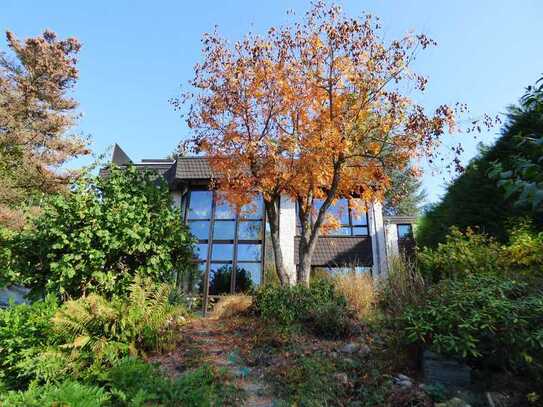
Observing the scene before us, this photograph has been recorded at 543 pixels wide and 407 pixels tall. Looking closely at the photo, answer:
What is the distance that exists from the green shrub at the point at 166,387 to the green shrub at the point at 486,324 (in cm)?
230

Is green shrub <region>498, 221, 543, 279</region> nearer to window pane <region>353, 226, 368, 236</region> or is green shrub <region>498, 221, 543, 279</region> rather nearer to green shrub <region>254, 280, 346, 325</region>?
green shrub <region>254, 280, 346, 325</region>

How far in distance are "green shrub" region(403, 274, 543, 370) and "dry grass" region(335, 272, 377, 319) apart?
2.86 metres

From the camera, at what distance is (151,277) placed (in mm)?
7117

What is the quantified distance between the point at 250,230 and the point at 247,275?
72.9 inches

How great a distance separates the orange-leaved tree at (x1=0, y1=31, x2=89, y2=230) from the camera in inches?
592

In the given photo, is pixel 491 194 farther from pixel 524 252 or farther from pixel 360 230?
pixel 360 230

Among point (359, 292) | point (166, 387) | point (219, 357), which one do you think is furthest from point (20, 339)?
point (359, 292)

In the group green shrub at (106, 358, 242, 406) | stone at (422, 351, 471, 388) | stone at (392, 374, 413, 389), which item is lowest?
green shrub at (106, 358, 242, 406)

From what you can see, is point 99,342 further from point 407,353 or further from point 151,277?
point 407,353

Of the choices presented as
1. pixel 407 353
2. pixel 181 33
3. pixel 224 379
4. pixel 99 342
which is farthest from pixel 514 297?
pixel 181 33

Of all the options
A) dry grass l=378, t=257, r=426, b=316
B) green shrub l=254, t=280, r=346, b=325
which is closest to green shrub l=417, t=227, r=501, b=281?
dry grass l=378, t=257, r=426, b=316

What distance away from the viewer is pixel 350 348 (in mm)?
5566

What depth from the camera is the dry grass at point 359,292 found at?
7625 mm

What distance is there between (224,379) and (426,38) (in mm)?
8008
